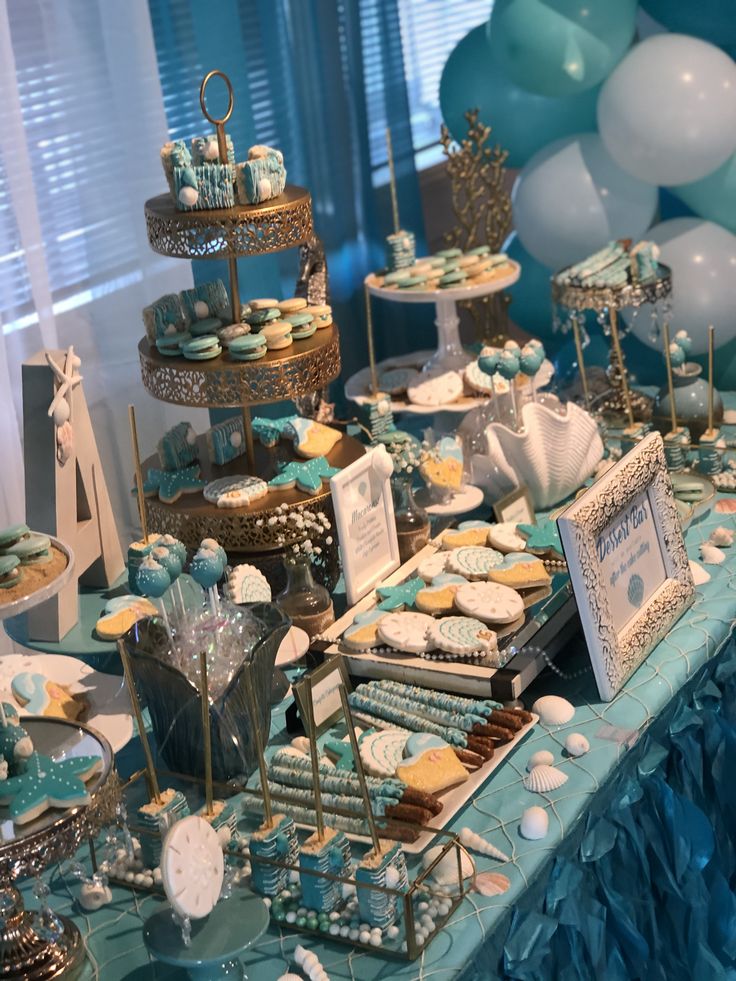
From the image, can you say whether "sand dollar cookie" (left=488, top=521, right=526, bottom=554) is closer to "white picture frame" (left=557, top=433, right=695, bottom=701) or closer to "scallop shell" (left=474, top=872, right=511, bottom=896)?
"white picture frame" (left=557, top=433, right=695, bottom=701)

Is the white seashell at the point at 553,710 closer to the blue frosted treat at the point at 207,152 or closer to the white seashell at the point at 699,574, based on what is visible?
the white seashell at the point at 699,574

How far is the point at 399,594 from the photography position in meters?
1.87

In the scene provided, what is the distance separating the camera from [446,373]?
2.63 m

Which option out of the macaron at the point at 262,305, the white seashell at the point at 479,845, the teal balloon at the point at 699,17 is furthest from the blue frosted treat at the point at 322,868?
the teal balloon at the point at 699,17

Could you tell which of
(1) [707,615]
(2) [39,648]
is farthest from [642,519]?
(2) [39,648]

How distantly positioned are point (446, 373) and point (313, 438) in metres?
0.60

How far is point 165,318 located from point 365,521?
426 millimetres

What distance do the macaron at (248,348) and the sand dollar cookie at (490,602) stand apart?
442 millimetres

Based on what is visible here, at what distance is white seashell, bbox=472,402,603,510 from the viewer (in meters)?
2.16

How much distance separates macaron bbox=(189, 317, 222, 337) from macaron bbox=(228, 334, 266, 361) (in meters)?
0.08

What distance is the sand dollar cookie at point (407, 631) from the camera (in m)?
1.75

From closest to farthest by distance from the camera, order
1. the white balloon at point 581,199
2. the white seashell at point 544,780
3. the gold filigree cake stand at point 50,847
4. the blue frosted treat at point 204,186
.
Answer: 1. the gold filigree cake stand at point 50,847
2. the white seashell at point 544,780
3. the blue frosted treat at point 204,186
4. the white balloon at point 581,199

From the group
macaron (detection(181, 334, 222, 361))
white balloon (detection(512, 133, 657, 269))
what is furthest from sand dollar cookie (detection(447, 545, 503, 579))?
white balloon (detection(512, 133, 657, 269))

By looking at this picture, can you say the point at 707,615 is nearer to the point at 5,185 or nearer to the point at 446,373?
the point at 446,373
